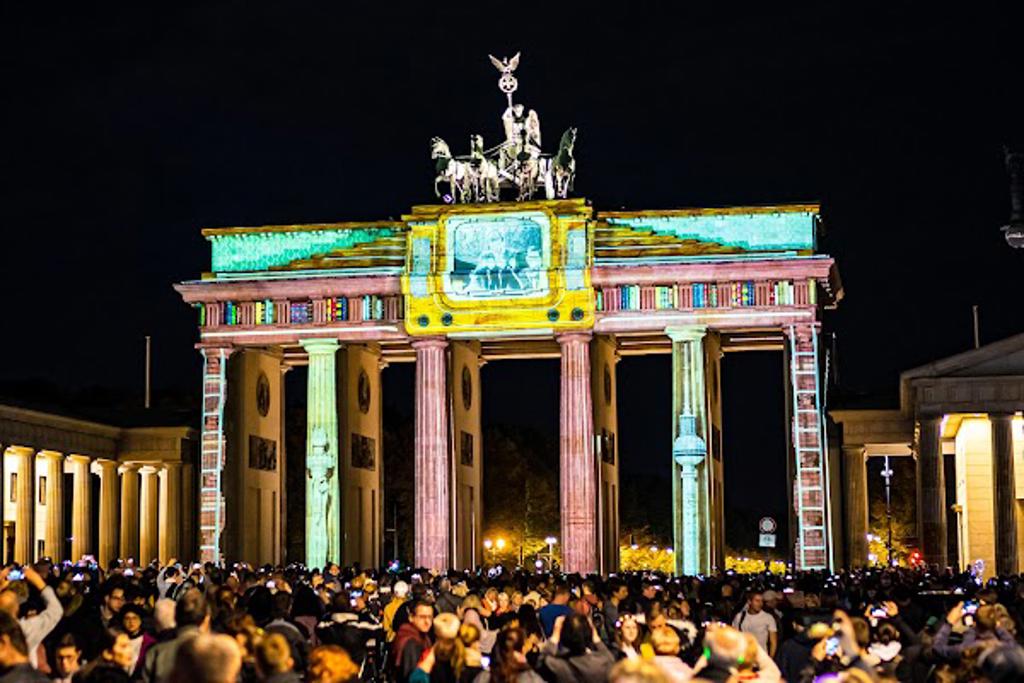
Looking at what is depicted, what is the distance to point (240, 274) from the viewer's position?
84000mm

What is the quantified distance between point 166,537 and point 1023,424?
39.6 m

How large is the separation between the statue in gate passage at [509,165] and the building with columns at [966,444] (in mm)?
15983

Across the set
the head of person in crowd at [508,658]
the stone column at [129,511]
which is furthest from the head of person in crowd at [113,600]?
the stone column at [129,511]

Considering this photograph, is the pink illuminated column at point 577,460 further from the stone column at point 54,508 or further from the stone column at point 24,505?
the stone column at point 54,508

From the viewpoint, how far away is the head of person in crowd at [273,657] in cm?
1448

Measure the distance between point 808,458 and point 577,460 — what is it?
9.13 metres

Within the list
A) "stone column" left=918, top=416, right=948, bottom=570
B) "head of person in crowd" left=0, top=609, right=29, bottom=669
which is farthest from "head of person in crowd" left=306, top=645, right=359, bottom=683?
"stone column" left=918, top=416, right=948, bottom=570

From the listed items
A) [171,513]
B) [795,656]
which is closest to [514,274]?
[171,513]

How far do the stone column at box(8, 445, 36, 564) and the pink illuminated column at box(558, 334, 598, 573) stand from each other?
2368 cm

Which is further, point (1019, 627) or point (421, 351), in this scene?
point (421, 351)

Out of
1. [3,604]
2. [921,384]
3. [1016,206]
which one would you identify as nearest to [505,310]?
[921,384]

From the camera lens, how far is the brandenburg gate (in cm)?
7956

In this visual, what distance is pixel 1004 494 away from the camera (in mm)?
72438

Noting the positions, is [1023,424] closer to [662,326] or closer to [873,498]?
[662,326]
